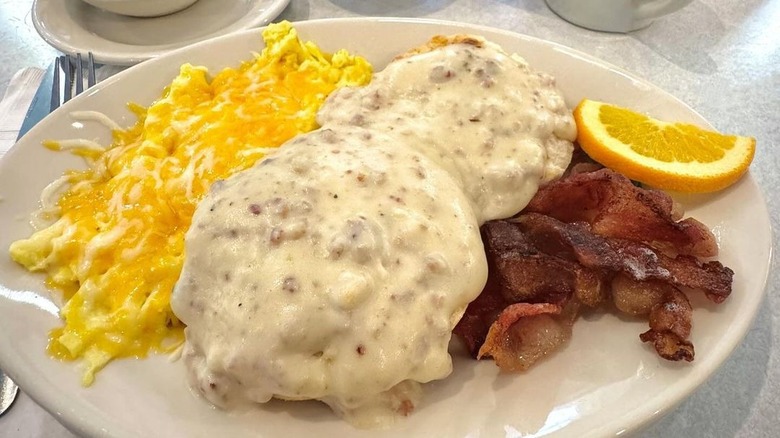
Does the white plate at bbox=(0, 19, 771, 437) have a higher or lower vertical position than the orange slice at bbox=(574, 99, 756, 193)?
lower

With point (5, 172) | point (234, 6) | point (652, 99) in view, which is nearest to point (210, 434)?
point (5, 172)

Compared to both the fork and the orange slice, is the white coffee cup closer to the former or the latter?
the orange slice

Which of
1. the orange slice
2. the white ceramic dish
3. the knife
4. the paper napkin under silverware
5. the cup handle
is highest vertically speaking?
the orange slice

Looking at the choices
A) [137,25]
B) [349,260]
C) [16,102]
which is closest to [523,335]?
[349,260]

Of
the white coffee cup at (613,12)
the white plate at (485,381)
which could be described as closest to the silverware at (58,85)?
the white plate at (485,381)

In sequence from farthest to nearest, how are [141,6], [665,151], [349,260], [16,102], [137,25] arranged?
[137,25] < [141,6] < [16,102] < [665,151] < [349,260]

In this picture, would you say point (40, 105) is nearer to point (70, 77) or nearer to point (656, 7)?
point (70, 77)

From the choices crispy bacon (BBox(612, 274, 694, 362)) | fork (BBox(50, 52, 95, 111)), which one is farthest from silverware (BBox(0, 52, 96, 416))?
crispy bacon (BBox(612, 274, 694, 362))
